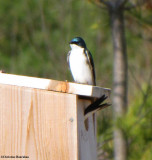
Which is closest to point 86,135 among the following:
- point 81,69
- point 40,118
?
point 40,118

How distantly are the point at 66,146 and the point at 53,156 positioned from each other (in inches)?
3.0

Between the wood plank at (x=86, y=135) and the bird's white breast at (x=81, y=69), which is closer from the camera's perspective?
the wood plank at (x=86, y=135)

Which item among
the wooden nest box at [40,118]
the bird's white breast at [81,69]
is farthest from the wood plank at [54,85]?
the bird's white breast at [81,69]

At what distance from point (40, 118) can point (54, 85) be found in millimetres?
173

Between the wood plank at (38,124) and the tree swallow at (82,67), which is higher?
the tree swallow at (82,67)

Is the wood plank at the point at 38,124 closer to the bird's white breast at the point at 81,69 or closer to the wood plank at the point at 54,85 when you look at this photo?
the wood plank at the point at 54,85

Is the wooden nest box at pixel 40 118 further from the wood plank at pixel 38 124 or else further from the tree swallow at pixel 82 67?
the tree swallow at pixel 82 67

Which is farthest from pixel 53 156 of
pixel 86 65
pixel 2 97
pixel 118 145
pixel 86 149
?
pixel 118 145

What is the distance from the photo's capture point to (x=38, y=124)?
6.62ft

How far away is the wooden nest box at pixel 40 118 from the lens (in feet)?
6.54

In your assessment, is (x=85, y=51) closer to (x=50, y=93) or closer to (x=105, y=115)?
(x=105, y=115)

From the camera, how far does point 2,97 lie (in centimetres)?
205

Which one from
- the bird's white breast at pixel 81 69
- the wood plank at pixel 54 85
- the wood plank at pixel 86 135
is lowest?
the wood plank at pixel 86 135

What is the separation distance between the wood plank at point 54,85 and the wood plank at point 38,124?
0.03 m
